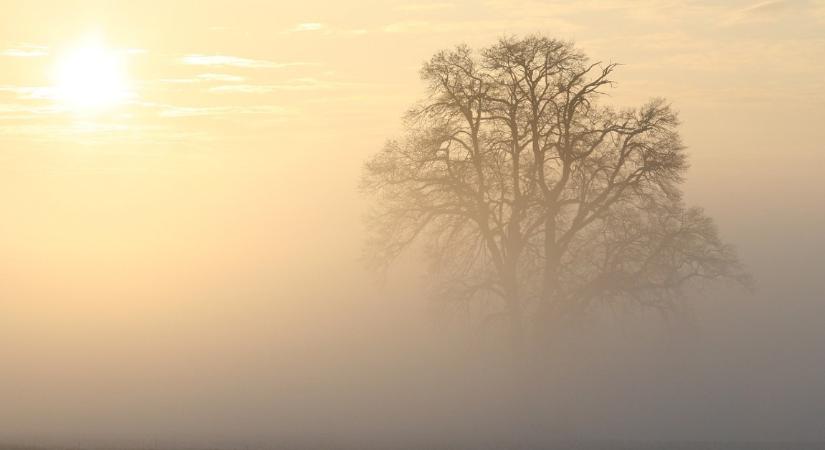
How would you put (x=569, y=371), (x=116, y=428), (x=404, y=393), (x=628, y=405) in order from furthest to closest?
(x=404, y=393), (x=116, y=428), (x=628, y=405), (x=569, y=371)

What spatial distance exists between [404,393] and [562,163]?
1668 centimetres

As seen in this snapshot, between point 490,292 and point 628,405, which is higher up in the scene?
point 490,292

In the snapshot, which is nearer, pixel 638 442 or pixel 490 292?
pixel 638 442

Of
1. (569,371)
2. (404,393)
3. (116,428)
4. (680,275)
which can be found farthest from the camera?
(404,393)

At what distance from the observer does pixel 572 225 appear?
33.9 metres

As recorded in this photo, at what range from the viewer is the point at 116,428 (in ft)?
139

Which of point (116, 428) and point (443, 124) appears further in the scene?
point (116, 428)

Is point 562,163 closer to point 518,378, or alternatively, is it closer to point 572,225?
point 572,225

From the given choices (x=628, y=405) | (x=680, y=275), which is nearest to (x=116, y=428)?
(x=628, y=405)

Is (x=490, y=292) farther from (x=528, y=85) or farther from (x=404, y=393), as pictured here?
(x=404, y=393)

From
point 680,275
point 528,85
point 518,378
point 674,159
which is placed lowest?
point 518,378

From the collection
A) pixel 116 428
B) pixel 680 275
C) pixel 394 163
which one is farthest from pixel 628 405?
pixel 116 428

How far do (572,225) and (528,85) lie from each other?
15.0 ft

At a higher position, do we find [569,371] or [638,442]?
[569,371]
